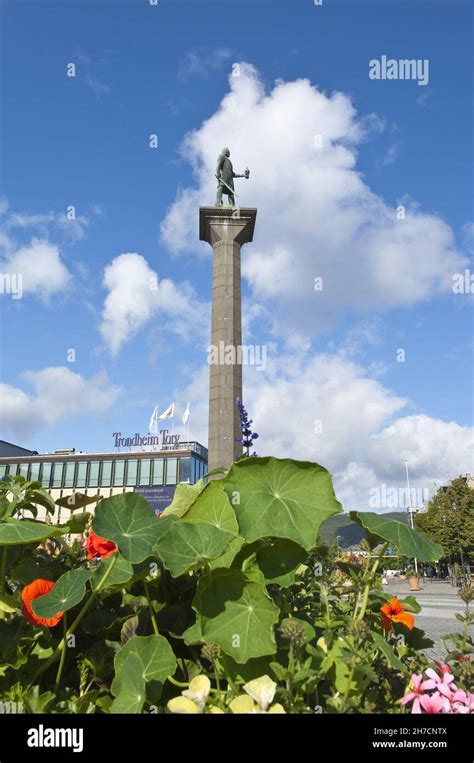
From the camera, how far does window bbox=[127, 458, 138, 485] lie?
218ft

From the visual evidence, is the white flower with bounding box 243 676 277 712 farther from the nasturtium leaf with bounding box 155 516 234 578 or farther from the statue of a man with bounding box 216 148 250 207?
the statue of a man with bounding box 216 148 250 207

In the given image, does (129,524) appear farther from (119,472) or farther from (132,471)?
(119,472)

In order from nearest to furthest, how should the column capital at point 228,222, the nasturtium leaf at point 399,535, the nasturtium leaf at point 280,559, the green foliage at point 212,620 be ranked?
1. the green foliage at point 212,620
2. the nasturtium leaf at point 280,559
3. the nasturtium leaf at point 399,535
4. the column capital at point 228,222

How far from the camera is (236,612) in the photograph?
3.83 ft

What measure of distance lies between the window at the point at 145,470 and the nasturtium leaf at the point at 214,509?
66.7 meters

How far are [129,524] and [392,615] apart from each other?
34.0 inches

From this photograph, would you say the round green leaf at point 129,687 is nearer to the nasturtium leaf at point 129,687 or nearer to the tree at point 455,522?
the nasturtium leaf at point 129,687

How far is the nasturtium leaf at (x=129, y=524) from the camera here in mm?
1202

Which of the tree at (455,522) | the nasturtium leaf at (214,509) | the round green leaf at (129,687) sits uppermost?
the nasturtium leaf at (214,509)

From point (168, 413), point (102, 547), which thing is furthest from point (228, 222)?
point (168, 413)

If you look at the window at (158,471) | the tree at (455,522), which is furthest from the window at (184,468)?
the tree at (455,522)

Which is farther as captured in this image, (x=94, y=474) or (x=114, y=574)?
(x=94, y=474)

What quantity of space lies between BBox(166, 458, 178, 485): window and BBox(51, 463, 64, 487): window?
574 inches

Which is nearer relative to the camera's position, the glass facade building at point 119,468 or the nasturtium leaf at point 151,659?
the nasturtium leaf at point 151,659
